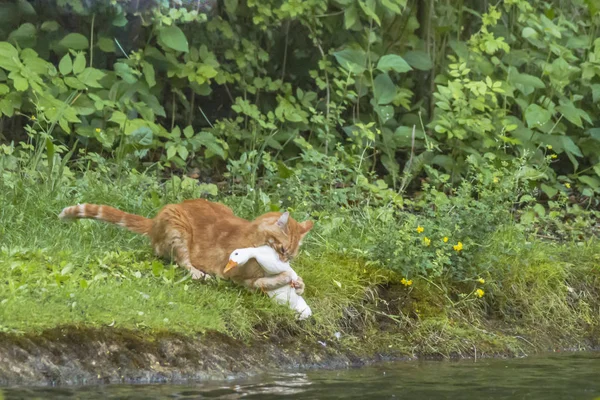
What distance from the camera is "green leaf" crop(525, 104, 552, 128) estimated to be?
33.1 feet

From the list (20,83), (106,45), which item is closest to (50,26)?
(106,45)

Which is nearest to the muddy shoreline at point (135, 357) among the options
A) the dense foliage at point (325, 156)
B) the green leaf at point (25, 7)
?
the dense foliage at point (325, 156)

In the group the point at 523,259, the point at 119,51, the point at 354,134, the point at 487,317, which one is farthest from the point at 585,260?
the point at 119,51

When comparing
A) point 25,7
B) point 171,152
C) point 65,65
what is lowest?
point 171,152

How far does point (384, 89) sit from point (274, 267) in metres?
4.45

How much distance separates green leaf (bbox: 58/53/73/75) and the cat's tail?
278 cm

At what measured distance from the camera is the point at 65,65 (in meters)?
9.47

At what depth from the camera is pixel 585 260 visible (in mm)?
8094

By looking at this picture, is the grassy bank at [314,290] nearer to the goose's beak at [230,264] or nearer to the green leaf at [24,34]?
the goose's beak at [230,264]

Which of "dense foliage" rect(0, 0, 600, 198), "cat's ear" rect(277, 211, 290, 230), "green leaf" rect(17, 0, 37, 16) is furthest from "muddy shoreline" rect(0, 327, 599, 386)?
"green leaf" rect(17, 0, 37, 16)

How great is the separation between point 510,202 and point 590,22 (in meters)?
4.53

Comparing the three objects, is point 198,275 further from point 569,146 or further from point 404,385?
point 569,146

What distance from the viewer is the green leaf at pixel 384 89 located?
1043 centimetres

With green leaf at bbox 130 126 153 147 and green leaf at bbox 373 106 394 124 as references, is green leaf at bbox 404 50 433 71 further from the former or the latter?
green leaf at bbox 130 126 153 147
